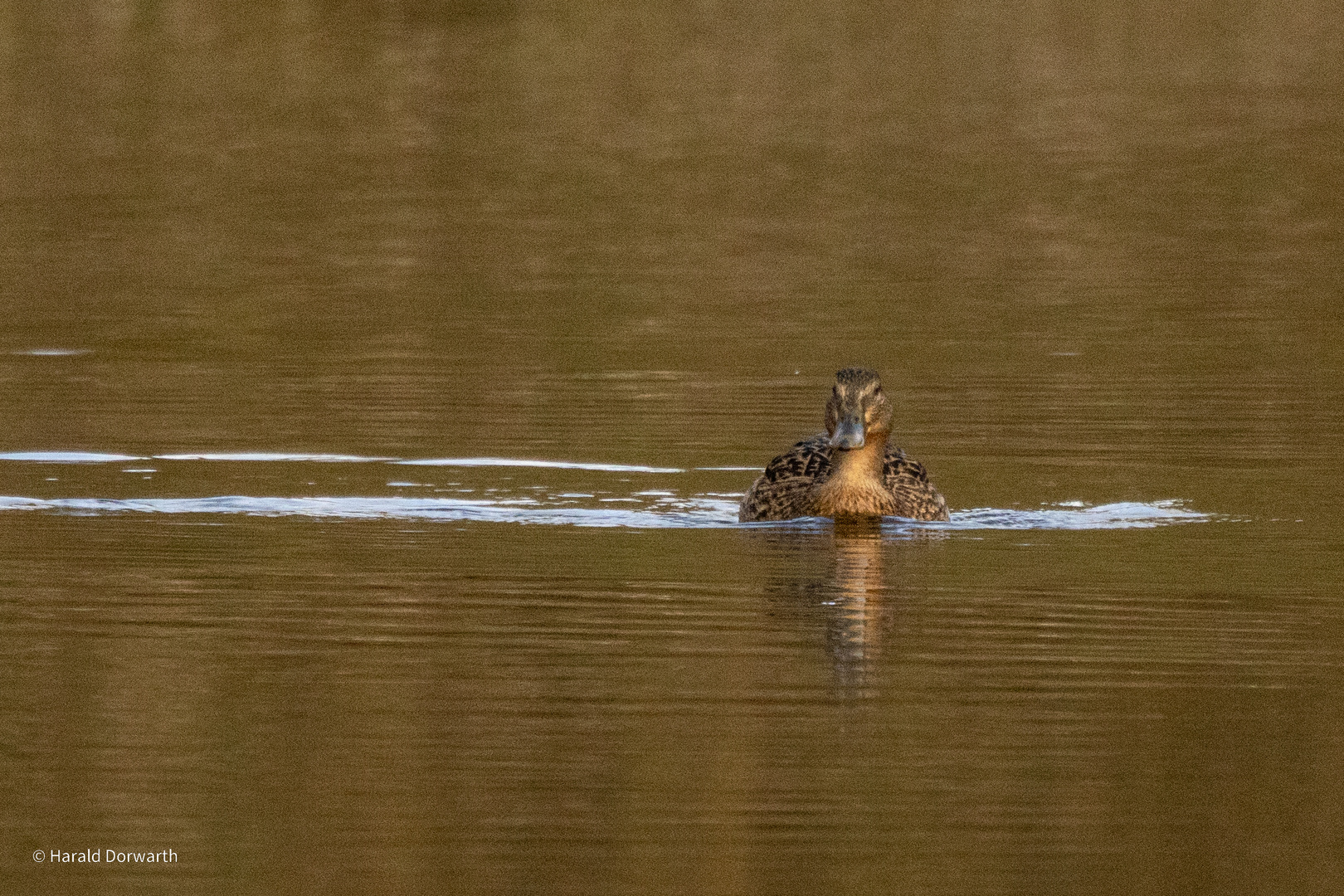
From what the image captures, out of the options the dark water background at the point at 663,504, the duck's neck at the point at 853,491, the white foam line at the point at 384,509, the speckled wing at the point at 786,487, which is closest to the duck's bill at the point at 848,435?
the duck's neck at the point at 853,491

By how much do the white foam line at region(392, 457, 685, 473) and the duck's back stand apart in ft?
2.55

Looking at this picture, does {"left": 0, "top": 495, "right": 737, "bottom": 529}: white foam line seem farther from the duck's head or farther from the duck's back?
the duck's head

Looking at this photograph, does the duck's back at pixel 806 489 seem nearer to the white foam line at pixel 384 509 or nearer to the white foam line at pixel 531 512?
the white foam line at pixel 531 512

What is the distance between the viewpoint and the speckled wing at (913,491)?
1613cm

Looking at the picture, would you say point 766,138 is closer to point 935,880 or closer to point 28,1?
point 28,1

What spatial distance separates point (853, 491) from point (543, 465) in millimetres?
2010

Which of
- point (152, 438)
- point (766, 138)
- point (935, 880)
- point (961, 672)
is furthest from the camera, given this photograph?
point (766, 138)

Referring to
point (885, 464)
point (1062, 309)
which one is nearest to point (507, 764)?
point (885, 464)

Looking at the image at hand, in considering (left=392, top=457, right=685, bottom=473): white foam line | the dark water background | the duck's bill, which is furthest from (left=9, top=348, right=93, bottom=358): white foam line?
the duck's bill

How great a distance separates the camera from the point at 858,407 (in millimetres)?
16547

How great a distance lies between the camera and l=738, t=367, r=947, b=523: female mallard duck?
53.2 feet

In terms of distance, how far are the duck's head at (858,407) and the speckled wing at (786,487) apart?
19 cm

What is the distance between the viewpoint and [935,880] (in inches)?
341

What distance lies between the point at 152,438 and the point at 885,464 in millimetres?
4445
